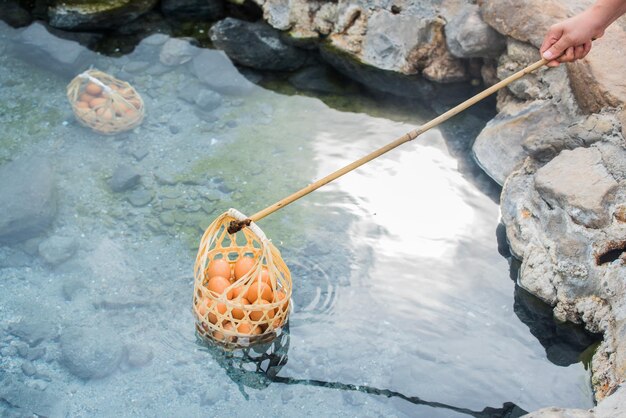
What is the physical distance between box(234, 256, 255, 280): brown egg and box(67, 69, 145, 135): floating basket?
91.5 inches

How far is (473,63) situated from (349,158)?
1.40 meters

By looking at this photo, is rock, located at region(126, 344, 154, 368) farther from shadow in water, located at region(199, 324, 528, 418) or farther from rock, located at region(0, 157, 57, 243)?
rock, located at region(0, 157, 57, 243)

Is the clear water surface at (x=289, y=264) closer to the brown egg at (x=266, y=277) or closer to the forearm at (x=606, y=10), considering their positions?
the brown egg at (x=266, y=277)

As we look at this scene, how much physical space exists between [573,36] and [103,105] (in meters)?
3.81

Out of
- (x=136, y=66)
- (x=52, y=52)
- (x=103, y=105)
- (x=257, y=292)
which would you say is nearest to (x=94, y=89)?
(x=103, y=105)

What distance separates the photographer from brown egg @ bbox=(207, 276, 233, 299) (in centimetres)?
413

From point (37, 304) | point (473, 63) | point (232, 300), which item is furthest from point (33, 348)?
point (473, 63)

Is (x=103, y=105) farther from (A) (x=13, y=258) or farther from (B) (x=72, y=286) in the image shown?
(B) (x=72, y=286)

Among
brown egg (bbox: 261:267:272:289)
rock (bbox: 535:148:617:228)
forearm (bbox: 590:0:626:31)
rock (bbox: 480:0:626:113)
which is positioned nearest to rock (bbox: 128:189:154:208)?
brown egg (bbox: 261:267:272:289)

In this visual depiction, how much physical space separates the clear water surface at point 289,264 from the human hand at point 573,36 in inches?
61.6

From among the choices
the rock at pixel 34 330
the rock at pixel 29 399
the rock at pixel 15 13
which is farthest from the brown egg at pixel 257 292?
the rock at pixel 15 13

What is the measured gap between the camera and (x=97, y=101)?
5.95m

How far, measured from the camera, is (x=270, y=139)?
19.9ft

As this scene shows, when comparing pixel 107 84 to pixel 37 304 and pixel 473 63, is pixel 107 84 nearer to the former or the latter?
pixel 37 304
